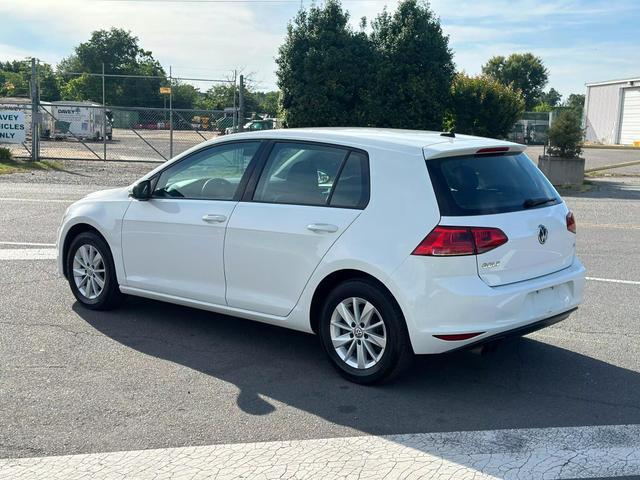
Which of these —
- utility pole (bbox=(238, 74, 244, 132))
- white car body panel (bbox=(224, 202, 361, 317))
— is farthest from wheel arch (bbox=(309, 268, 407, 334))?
utility pole (bbox=(238, 74, 244, 132))

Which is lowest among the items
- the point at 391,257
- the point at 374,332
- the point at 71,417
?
the point at 71,417

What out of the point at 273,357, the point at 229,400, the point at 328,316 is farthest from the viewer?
the point at 273,357

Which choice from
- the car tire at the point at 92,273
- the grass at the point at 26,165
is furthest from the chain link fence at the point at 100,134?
the car tire at the point at 92,273

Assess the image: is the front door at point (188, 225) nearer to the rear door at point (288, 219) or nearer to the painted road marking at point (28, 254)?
the rear door at point (288, 219)

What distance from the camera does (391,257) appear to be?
4.71m

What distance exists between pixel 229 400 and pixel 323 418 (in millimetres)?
640

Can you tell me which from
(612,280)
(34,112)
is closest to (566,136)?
(612,280)

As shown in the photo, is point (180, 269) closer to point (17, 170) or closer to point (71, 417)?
point (71, 417)

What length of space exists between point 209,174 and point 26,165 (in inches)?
672

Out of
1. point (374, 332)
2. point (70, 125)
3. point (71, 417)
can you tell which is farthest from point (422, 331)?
point (70, 125)

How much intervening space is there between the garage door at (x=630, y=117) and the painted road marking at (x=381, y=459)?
55.8 meters

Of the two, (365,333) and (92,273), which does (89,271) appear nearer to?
(92,273)

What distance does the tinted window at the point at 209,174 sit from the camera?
5.74m

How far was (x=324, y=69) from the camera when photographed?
19297 mm
